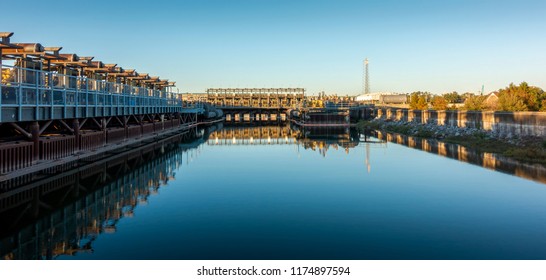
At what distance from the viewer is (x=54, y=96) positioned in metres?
23.8

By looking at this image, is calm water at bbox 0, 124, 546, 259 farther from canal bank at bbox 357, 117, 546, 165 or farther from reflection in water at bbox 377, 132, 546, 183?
canal bank at bbox 357, 117, 546, 165

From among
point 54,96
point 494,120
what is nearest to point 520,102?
point 494,120

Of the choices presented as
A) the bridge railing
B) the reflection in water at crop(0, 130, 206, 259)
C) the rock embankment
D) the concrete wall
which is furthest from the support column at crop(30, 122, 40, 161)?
the concrete wall

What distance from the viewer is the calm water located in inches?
484

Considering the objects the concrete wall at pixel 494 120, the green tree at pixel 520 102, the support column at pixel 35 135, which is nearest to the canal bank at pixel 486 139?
the concrete wall at pixel 494 120

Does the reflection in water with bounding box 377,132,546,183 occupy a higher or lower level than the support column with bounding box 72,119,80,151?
lower

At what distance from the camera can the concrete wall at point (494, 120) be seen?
3559 cm

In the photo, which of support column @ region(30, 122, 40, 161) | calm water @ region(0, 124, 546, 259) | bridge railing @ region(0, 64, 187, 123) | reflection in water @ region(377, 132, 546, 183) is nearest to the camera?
calm water @ region(0, 124, 546, 259)

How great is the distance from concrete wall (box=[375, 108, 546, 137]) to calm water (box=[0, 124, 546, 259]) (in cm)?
821

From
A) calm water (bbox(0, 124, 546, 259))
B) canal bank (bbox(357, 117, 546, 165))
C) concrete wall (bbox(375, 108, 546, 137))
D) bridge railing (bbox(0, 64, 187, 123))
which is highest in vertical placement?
bridge railing (bbox(0, 64, 187, 123))

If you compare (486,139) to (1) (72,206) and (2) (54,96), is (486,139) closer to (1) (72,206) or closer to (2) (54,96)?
(2) (54,96)

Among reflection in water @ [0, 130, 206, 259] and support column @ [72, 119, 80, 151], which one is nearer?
reflection in water @ [0, 130, 206, 259]
